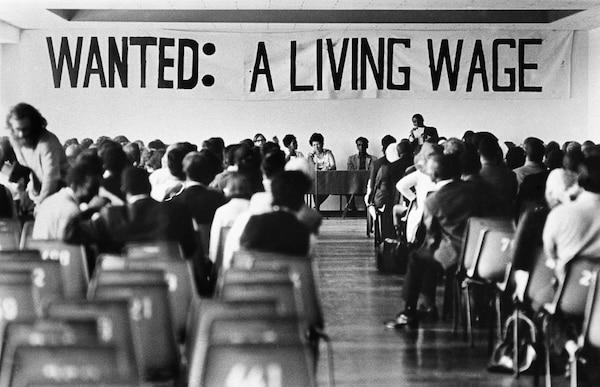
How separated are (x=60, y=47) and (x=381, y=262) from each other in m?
8.60

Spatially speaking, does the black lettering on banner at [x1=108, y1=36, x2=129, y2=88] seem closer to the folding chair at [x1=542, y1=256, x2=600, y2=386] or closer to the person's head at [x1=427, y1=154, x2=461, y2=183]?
the person's head at [x1=427, y1=154, x2=461, y2=183]

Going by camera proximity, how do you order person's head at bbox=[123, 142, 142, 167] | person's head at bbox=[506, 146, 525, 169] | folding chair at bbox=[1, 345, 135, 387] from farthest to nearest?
person's head at bbox=[506, 146, 525, 169], person's head at bbox=[123, 142, 142, 167], folding chair at bbox=[1, 345, 135, 387]

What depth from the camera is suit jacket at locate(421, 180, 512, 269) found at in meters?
7.44

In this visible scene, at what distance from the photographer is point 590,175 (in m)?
5.32

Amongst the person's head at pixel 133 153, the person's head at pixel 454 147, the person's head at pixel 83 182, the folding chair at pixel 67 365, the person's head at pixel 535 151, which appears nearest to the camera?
the folding chair at pixel 67 365

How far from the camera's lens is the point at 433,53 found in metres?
17.4

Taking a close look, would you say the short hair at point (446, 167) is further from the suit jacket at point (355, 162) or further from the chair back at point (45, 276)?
the suit jacket at point (355, 162)

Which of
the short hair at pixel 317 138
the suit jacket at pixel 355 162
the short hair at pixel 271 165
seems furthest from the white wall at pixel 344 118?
the short hair at pixel 271 165

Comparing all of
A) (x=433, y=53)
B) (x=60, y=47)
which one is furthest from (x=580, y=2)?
(x=60, y=47)

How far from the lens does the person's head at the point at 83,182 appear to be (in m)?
6.16

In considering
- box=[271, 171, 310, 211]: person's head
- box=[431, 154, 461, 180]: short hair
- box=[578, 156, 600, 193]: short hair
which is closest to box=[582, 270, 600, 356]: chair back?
box=[578, 156, 600, 193]: short hair

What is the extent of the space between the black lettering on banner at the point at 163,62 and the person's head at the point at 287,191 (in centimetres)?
1226

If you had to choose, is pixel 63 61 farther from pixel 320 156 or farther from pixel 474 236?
pixel 474 236

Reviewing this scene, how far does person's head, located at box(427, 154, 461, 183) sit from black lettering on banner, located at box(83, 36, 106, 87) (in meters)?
10.6
